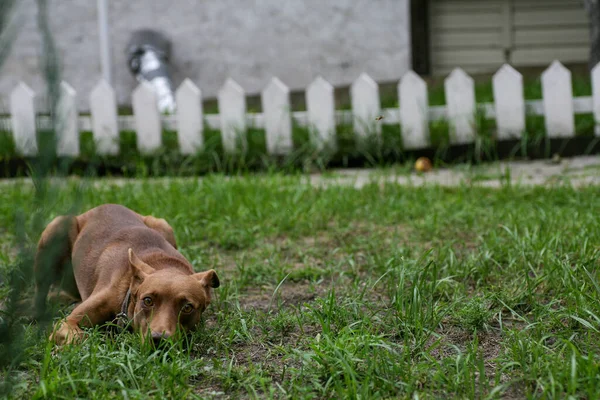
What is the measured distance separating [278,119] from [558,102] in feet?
7.72

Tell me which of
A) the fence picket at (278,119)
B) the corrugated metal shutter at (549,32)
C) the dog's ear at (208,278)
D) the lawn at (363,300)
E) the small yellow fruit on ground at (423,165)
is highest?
the corrugated metal shutter at (549,32)

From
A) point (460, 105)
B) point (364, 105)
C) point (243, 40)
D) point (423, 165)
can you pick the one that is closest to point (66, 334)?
point (423, 165)

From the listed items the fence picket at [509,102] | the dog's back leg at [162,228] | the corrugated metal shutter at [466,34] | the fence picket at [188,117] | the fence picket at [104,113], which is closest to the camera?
the dog's back leg at [162,228]

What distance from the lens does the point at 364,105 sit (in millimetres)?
7043

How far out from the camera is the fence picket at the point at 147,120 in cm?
718

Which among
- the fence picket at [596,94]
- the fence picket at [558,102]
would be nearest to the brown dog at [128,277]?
the fence picket at [558,102]

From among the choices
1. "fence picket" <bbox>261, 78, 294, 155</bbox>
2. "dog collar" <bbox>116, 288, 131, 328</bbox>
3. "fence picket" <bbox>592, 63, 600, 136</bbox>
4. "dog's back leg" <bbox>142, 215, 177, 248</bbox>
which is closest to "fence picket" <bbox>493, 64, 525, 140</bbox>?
"fence picket" <bbox>592, 63, 600, 136</bbox>

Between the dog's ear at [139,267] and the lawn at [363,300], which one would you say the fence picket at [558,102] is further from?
the dog's ear at [139,267]

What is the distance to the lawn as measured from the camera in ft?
8.59

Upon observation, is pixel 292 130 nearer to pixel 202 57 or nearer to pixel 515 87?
pixel 515 87

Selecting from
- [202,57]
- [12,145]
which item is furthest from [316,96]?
[202,57]

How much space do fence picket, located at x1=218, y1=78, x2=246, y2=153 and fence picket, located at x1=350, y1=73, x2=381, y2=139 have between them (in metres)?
0.95

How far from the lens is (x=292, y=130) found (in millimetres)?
7195

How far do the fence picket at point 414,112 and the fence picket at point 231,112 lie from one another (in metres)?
1.35
